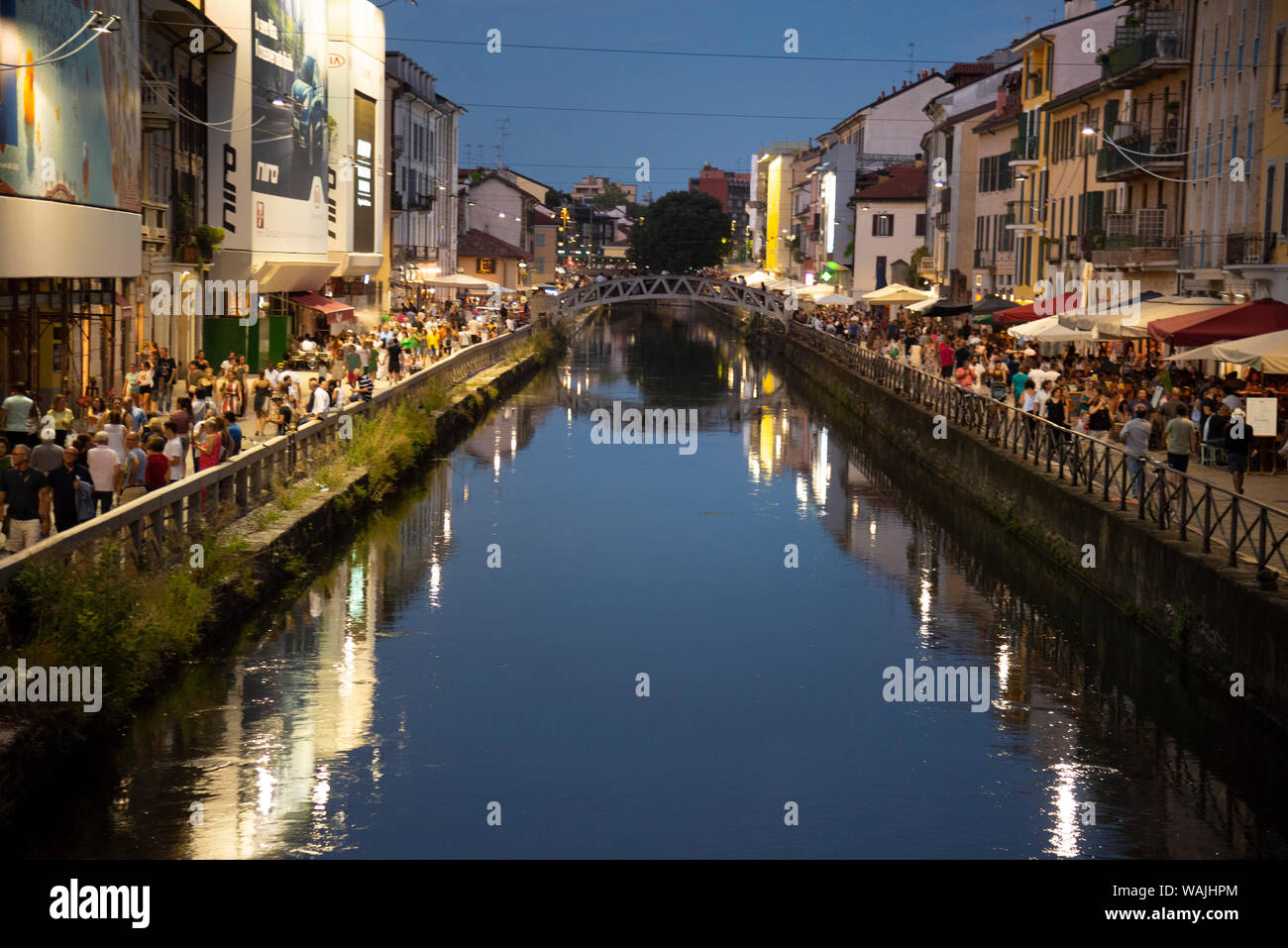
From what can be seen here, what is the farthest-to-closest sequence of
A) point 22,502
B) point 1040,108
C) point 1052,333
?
point 1040,108
point 1052,333
point 22,502

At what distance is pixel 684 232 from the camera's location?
147 m

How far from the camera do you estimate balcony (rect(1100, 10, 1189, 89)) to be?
132ft

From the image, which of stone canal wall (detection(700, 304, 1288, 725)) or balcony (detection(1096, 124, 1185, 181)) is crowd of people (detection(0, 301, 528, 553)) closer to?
stone canal wall (detection(700, 304, 1288, 725))

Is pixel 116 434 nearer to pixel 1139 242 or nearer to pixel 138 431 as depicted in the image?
pixel 138 431

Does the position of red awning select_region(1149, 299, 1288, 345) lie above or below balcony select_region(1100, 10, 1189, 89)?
below

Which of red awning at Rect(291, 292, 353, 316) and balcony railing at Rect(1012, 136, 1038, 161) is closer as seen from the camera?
red awning at Rect(291, 292, 353, 316)

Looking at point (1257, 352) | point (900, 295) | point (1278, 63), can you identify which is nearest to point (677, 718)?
point (1257, 352)

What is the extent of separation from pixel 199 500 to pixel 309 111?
1288 inches

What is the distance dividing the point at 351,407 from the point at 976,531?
36.9ft

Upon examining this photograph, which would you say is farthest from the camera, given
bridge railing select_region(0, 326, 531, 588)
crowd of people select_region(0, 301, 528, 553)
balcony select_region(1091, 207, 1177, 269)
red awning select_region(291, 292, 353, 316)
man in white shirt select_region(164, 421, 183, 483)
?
red awning select_region(291, 292, 353, 316)

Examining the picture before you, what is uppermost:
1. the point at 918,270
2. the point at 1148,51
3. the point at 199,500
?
the point at 1148,51

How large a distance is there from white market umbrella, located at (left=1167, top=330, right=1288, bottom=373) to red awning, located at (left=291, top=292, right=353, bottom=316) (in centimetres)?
3104

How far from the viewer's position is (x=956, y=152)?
74.4 metres

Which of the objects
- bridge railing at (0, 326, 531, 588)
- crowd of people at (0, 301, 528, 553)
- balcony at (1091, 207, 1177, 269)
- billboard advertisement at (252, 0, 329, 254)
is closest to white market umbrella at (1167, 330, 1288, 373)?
bridge railing at (0, 326, 531, 588)
